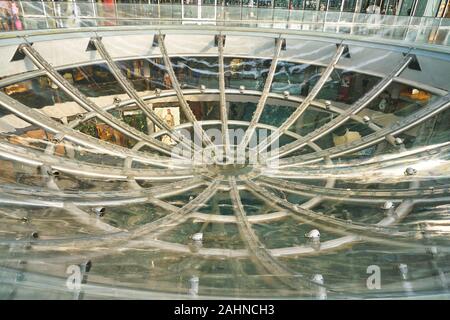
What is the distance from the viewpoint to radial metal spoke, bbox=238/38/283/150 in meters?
14.2

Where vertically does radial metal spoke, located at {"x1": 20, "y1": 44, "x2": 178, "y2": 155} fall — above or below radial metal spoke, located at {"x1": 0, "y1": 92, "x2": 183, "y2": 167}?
above

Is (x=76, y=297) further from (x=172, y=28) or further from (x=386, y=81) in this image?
(x=172, y=28)

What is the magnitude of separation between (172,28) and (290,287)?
634 inches

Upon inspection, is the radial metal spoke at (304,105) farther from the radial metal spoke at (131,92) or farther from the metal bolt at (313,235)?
the metal bolt at (313,235)

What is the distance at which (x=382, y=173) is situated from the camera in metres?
11.1

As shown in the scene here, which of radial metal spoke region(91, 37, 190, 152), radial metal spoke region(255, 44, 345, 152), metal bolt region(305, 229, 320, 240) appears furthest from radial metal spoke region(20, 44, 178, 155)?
metal bolt region(305, 229, 320, 240)

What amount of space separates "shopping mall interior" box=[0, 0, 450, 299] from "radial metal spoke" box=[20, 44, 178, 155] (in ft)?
0.24

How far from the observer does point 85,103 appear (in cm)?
1420

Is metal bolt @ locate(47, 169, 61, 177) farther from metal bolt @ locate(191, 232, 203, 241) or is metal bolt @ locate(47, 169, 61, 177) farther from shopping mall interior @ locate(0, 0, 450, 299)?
metal bolt @ locate(191, 232, 203, 241)

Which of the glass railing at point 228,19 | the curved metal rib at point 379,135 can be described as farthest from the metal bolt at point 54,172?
the glass railing at point 228,19

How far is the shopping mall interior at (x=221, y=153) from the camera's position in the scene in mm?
5324

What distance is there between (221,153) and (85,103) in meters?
5.88

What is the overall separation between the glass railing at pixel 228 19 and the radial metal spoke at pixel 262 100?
1403 mm

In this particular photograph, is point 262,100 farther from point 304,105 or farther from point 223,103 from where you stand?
point 304,105
